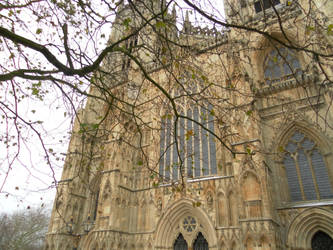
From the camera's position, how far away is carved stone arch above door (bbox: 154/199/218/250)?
35.5ft

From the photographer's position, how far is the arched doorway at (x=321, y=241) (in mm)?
8656

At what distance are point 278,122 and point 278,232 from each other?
4659mm

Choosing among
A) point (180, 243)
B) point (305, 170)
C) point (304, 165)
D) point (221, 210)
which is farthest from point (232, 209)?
point (304, 165)

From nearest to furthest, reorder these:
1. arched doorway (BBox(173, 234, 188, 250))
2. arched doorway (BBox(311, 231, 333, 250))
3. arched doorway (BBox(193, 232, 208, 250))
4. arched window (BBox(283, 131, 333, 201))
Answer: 1. arched doorway (BBox(311, 231, 333, 250))
2. arched window (BBox(283, 131, 333, 201))
3. arched doorway (BBox(193, 232, 208, 250))
4. arched doorway (BBox(173, 234, 188, 250))

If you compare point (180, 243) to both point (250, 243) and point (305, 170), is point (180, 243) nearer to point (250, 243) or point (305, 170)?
point (250, 243)

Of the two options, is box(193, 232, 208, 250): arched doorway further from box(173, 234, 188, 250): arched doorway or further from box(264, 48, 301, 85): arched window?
box(264, 48, 301, 85): arched window

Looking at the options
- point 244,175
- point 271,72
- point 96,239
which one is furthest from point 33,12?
point 271,72

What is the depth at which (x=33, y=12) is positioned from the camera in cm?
491

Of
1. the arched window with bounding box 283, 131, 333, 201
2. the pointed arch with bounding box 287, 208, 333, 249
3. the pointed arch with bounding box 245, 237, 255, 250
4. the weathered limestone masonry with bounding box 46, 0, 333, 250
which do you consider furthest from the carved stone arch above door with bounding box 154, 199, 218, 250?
the arched window with bounding box 283, 131, 333, 201

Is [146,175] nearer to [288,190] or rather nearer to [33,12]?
[288,190]

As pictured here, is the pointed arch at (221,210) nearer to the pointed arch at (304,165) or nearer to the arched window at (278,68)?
the pointed arch at (304,165)

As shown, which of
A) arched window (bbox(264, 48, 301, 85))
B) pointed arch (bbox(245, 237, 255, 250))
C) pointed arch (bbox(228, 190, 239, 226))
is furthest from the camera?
arched window (bbox(264, 48, 301, 85))

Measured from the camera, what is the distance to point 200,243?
10.8 meters

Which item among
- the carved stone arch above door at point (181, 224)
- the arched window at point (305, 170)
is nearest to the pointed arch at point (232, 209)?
the carved stone arch above door at point (181, 224)
